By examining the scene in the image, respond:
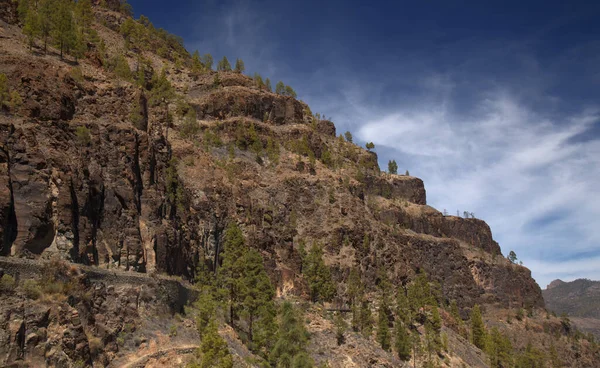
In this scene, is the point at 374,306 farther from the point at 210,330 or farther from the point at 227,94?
the point at 227,94

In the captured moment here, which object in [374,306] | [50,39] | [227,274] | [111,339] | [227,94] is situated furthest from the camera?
[227,94]

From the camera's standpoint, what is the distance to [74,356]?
1244 inches

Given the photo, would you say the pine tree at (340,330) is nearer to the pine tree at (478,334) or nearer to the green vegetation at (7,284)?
the green vegetation at (7,284)

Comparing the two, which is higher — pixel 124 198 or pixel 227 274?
pixel 124 198

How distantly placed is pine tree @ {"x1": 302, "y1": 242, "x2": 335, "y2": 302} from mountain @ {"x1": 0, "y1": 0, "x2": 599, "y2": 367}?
1.07 feet

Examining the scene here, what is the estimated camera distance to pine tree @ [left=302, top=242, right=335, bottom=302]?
76562 mm

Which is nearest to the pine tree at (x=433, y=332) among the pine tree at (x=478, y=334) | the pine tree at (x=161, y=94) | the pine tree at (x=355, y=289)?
the pine tree at (x=355, y=289)

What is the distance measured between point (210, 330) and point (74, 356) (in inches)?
394

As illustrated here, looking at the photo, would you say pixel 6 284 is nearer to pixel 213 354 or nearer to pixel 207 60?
pixel 213 354

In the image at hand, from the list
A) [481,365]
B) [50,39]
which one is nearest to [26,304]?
[50,39]

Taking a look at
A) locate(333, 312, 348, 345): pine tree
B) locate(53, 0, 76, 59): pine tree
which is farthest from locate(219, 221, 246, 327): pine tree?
locate(53, 0, 76, 59): pine tree

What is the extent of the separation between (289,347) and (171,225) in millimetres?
18396

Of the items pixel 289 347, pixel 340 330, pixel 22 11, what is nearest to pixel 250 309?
pixel 289 347

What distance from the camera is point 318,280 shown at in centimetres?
7719
